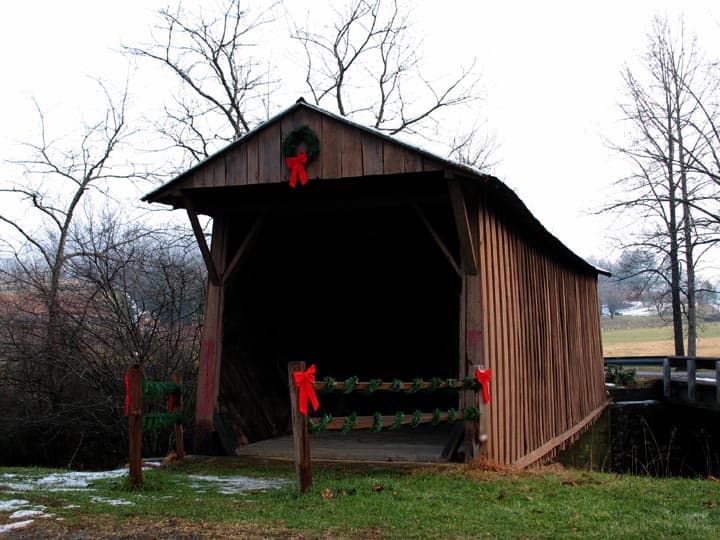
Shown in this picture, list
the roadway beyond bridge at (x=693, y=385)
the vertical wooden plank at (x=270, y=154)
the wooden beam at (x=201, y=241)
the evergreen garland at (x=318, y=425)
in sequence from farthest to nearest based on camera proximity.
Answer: the roadway beyond bridge at (x=693, y=385) < the wooden beam at (x=201, y=241) < the vertical wooden plank at (x=270, y=154) < the evergreen garland at (x=318, y=425)

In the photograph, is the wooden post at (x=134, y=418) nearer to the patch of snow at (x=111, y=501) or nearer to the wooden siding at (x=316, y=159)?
the patch of snow at (x=111, y=501)

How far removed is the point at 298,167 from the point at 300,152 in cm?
19

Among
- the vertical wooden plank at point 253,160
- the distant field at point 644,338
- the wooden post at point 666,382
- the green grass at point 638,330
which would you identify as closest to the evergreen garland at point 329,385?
the vertical wooden plank at point 253,160

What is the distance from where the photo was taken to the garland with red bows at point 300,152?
27.1 feet

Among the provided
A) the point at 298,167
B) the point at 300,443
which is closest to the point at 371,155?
the point at 298,167

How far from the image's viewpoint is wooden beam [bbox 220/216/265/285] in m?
9.34

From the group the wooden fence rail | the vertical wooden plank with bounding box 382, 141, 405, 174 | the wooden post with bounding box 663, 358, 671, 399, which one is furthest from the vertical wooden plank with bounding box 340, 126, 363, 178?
the wooden post with bounding box 663, 358, 671, 399

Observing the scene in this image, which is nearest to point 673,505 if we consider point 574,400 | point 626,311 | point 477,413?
point 477,413

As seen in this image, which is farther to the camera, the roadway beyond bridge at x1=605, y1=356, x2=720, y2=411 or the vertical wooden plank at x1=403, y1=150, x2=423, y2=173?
the roadway beyond bridge at x1=605, y1=356, x2=720, y2=411

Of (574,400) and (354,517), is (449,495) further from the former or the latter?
(574,400)

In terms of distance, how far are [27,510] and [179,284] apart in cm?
989

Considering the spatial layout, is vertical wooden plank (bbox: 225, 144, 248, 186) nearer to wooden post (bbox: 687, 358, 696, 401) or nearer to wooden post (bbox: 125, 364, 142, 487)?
wooden post (bbox: 125, 364, 142, 487)

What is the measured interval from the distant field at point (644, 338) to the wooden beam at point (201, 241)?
2390 centimetres

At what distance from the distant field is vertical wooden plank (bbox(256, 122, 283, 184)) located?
79.6 feet
